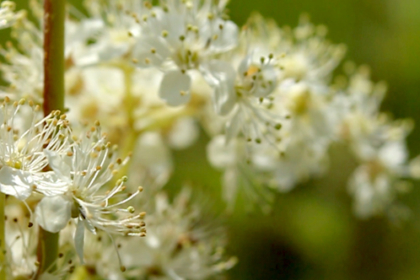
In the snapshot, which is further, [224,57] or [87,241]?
[224,57]

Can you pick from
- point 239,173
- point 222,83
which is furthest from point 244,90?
point 239,173

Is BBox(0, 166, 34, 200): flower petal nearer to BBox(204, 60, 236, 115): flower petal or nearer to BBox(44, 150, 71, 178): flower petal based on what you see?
BBox(44, 150, 71, 178): flower petal

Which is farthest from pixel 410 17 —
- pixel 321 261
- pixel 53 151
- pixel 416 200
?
pixel 53 151

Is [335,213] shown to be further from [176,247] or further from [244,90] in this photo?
[244,90]

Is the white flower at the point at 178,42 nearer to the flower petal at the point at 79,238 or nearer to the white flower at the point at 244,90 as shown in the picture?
the white flower at the point at 244,90

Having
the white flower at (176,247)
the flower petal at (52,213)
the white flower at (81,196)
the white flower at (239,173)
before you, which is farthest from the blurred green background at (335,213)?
the flower petal at (52,213)

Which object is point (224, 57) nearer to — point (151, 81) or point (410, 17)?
point (151, 81)
